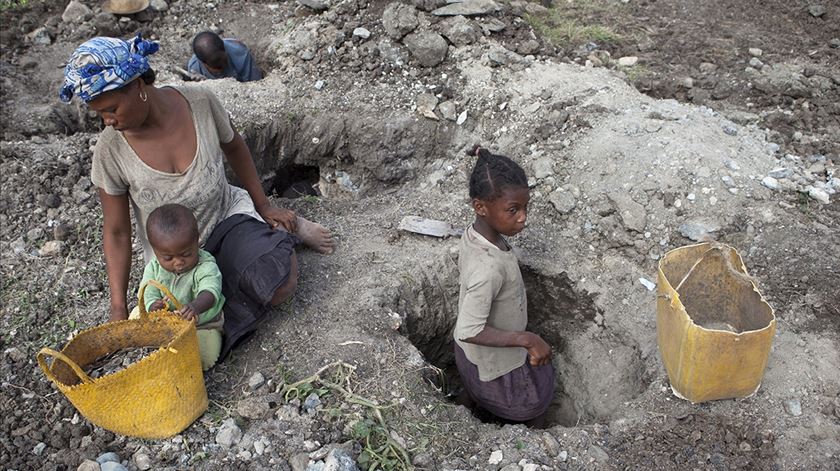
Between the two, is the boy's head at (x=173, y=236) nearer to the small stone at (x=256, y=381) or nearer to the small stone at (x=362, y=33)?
the small stone at (x=256, y=381)

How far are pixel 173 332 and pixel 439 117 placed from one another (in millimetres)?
2503

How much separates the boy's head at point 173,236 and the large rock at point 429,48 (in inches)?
103

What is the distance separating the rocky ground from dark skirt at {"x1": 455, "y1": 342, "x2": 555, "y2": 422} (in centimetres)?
17

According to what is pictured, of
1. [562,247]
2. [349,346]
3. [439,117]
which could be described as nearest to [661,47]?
[439,117]

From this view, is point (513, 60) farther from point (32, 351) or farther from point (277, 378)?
point (32, 351)

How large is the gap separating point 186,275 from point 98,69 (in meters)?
0.88

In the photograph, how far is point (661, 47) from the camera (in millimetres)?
5359

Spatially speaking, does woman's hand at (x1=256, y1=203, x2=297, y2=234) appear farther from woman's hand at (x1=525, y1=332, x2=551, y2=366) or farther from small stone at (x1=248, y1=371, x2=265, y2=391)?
woman's hand at (x1=525, y1=332, x2=551, y2=366)

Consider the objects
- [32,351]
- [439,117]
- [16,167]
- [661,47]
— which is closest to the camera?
[32,351]

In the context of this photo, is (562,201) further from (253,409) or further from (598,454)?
(253,409)

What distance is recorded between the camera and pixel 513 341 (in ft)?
9.09

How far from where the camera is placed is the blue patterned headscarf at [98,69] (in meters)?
2.49

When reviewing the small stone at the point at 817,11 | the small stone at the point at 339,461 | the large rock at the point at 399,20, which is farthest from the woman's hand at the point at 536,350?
the small stone at the point at 817,11

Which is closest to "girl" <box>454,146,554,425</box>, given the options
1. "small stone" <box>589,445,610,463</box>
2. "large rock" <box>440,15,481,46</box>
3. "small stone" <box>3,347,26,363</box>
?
"small stone" <box>589,445,610,463</box>
